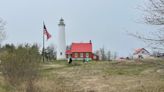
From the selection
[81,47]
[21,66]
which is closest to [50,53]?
[81,47]

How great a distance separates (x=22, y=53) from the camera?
22.0 meters

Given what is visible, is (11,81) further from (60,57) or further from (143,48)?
(60,57)

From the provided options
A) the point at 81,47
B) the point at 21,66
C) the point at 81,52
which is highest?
the point at 81,47

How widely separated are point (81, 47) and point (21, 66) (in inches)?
2968

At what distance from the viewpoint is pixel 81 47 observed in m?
96.6

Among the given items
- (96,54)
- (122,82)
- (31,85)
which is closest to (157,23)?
(31,85)

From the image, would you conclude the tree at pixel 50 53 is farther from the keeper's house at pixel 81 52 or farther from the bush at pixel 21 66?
the bush at pixel 21 66

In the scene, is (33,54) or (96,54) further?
(96,54)

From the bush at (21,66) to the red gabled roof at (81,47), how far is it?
239 ft

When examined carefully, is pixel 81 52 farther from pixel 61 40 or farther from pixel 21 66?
pixel 21 66

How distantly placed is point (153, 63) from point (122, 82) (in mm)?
16462

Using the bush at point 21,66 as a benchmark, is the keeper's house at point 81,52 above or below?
above

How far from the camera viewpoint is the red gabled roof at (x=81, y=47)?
95.4 meters

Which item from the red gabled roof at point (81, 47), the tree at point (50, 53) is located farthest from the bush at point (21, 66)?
the red gabled roof at point (81, 47)
